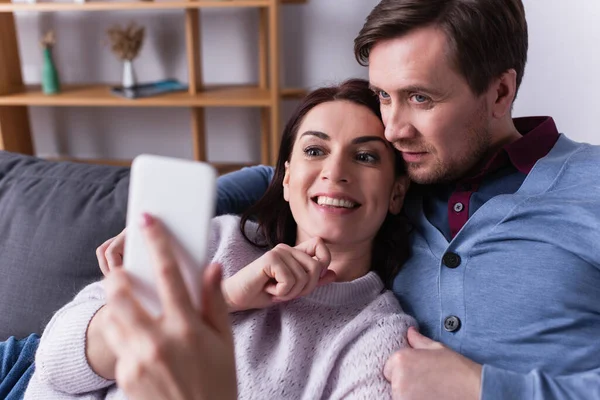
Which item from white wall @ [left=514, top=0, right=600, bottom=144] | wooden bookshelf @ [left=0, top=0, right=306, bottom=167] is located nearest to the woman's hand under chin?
white wall @ [left=514, top=0, right=600, bottom=144]

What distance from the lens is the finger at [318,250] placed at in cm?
104

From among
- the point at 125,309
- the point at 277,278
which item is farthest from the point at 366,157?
the point at 125,309

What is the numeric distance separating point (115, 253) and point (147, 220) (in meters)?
0.59

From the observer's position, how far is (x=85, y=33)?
316 centimetres

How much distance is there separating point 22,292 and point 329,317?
0.79 metres

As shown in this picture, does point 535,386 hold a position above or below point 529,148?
below

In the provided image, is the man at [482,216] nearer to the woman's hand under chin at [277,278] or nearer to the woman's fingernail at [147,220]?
A: the woman's hand under chin at [277,278]

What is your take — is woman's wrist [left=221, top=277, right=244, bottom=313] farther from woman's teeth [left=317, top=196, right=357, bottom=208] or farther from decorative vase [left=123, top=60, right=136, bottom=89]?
decorative vase [left=123, top=60, right=136, bottom=89]

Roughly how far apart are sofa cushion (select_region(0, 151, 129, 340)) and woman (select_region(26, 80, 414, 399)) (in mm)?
290

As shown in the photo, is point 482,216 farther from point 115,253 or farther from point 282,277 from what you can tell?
point 115,253

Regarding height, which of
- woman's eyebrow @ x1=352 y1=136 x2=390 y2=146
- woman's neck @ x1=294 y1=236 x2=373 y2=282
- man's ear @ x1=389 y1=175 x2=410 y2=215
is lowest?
woman's neck @ x1=294 y1=236 x2=373 y2=282

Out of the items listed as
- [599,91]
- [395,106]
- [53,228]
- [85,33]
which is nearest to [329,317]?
[395,106]

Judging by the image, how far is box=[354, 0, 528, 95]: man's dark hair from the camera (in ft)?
3.84

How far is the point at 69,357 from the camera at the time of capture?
3.26ft
